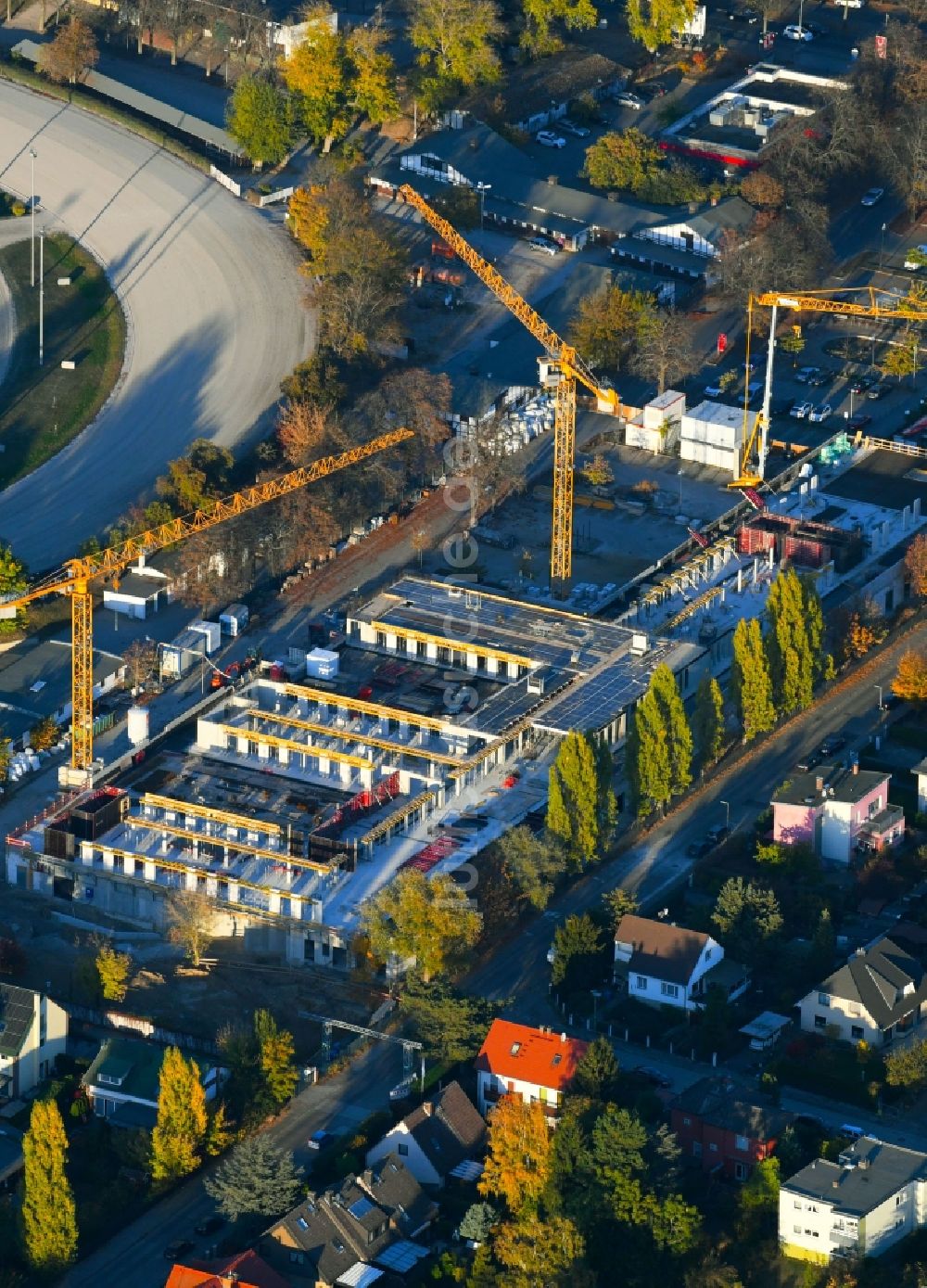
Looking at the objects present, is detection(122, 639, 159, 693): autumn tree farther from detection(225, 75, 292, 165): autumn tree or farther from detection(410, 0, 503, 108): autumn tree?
detection(410, 0, 503, 108): autumn tree

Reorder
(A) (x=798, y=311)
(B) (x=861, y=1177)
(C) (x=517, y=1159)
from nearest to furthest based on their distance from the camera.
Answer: (B) (x=861, y=1177) → (C) (x=517, y=1159) → (A) (x=798, y=311)

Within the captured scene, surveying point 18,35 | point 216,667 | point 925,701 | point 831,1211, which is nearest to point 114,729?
point 216,667

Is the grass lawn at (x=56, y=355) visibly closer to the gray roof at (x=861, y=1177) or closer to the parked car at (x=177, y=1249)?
the parked car at (x=177, y=1249)

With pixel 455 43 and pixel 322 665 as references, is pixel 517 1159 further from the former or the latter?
pixel 455 43

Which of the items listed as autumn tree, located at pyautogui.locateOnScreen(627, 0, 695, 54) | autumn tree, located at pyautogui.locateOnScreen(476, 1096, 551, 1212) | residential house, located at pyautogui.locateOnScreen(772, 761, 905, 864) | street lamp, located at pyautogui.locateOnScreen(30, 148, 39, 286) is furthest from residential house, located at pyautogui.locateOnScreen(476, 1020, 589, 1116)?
autumn tree, located at pyautogui.locateOnScreen(627, 0, 695, 54)

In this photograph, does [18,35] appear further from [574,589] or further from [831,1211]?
[831,1211]

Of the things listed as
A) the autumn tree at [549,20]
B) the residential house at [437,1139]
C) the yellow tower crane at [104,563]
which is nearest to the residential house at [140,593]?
the yellow tower crane at [104,563]

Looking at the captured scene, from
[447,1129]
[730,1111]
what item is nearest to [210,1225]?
[447,1129]
